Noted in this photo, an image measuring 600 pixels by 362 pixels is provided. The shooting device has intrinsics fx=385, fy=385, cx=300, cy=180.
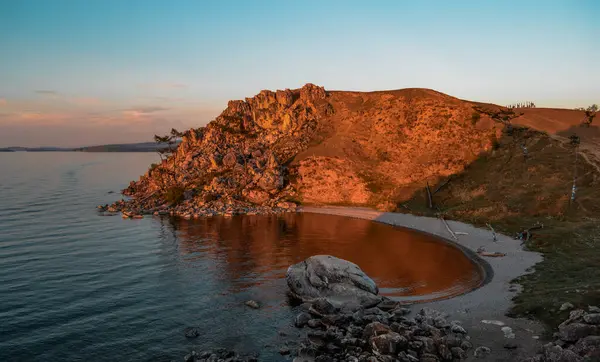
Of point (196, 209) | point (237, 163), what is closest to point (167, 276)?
point (196, 209)

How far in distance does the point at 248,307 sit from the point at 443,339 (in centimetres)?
2175

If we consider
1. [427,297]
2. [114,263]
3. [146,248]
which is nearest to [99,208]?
[146,248]

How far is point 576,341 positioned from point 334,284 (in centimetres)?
2345

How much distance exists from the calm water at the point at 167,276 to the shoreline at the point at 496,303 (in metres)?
3.28

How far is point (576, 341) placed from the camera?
28.8 meters

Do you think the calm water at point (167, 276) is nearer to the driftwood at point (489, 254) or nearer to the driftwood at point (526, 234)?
the driftwood at point (489, 254)

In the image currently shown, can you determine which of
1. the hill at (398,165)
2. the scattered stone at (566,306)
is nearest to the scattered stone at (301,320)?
the scattered stone at (566,306)

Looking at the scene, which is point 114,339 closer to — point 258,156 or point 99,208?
point 99,208

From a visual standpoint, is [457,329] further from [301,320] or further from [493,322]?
[301,320]

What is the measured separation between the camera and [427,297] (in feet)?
A: 152

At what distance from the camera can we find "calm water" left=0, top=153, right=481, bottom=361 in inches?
1415

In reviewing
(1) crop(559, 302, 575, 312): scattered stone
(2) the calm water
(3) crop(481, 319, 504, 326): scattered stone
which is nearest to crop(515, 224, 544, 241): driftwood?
(2) the calm water

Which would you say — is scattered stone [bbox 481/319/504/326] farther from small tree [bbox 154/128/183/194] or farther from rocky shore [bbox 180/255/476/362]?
small tree [bbox 154/128/183/194]

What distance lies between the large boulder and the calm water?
2970 mm
